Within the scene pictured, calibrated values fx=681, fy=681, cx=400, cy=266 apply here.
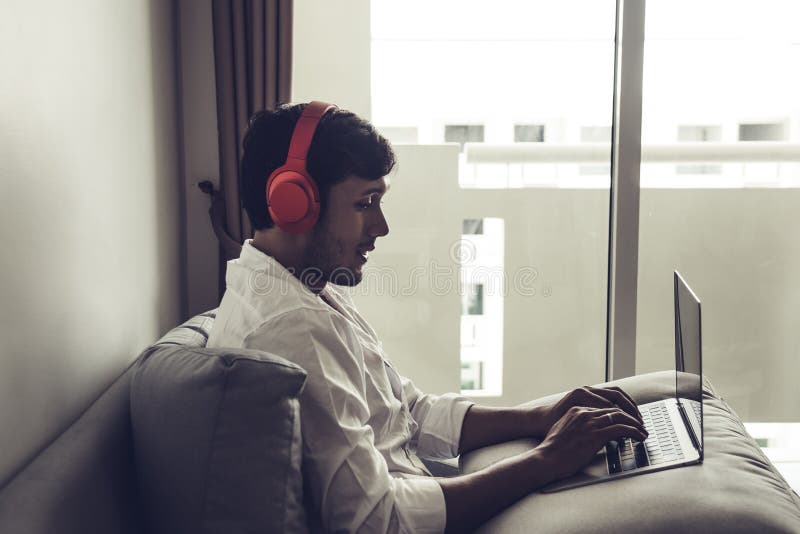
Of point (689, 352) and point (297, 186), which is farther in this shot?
point (689, 352)

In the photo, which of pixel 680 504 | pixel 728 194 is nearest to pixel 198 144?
pixel 680 504

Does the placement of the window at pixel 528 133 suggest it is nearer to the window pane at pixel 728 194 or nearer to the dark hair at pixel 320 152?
the window pane at pixel 728 194

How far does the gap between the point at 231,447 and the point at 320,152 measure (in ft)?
1.74

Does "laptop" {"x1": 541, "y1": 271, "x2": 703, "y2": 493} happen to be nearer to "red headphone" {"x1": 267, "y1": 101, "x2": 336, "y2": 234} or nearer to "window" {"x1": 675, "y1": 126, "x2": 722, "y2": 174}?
"red headphone" {"x1": 267, "y1": 101, "x2": 336, "y2": 234}

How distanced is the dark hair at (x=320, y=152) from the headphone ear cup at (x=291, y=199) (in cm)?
4

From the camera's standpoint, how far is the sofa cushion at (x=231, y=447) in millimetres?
901

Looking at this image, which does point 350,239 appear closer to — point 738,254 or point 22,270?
point 22,270

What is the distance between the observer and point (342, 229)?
1229mm

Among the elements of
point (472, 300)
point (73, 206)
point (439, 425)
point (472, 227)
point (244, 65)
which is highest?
point (244, 65)

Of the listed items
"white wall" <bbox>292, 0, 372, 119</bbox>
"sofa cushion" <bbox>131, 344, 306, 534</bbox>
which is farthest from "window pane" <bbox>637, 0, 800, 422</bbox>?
"sofa cushion" <bbox>131, 344, 306, 534</bbox>

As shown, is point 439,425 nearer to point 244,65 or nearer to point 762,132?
point 244,65

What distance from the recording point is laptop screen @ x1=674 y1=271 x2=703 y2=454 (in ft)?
3.82

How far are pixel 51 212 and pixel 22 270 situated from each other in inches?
5.9

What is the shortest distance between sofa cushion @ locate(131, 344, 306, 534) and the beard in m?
0.30
